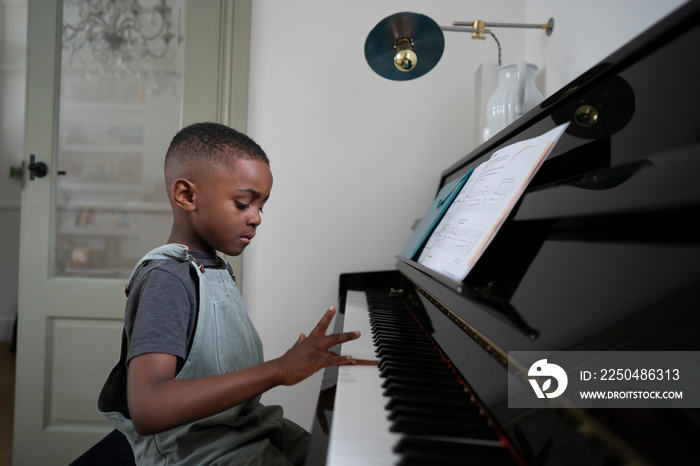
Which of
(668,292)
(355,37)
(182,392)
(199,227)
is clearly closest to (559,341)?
(668,292)

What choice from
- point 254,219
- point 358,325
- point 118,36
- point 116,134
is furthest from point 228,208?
point 118,36

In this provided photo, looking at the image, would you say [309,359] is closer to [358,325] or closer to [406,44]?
[358,325]

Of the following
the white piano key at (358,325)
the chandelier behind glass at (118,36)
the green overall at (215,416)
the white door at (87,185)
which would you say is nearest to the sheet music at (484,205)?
the white piano key at (358,325)

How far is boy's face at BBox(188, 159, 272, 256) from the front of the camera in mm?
932

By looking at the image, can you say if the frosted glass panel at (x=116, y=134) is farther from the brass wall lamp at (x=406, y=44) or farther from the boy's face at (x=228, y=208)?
the boy's face at (x=228, y=208)

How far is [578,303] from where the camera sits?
1.65ft

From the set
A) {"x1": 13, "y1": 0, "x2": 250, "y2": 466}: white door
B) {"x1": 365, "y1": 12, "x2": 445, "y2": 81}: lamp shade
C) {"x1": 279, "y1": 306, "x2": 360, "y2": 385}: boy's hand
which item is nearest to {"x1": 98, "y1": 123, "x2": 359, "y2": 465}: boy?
{"x1": 279, "y1": 306, "x2": 360, "y2": 385}: boy's hand

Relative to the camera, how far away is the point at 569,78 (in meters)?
1.55

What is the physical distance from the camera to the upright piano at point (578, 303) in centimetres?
39

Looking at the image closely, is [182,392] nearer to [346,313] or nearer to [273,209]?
[346,313]

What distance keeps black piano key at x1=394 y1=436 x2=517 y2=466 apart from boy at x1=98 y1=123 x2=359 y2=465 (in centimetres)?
26

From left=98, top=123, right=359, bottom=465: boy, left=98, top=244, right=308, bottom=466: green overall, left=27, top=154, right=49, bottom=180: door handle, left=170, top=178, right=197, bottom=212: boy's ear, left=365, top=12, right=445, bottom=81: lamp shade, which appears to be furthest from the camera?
left=27, top=154, right=49, bottom=180: door handle

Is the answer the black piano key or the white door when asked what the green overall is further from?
the white door

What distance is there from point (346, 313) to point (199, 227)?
0.45 m
